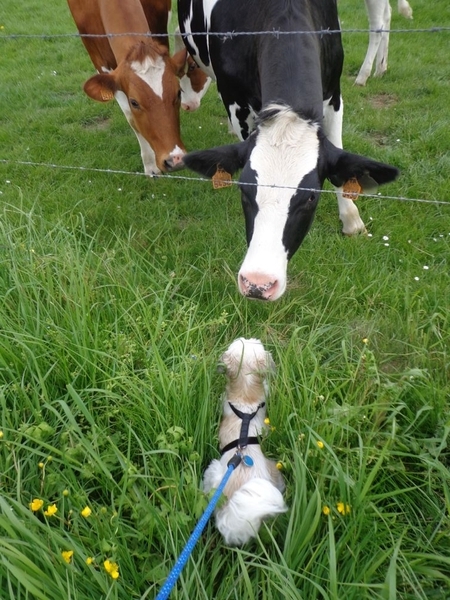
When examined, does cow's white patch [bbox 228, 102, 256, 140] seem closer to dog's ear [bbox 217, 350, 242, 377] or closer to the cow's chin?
the cow's chin

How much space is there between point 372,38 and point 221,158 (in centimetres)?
365

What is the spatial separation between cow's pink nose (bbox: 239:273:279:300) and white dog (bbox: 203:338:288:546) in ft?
0.74

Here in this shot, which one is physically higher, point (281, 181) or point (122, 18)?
point (122, 18)

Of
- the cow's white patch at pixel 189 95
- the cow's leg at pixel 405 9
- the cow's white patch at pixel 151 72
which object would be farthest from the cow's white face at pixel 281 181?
the cow's leg at pixel 405 9

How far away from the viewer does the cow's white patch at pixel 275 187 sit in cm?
223

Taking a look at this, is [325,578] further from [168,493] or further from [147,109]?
[147,109]

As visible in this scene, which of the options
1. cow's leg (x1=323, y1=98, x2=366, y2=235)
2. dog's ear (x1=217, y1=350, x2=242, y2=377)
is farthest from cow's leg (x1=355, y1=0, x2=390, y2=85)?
dog's ear (x1=217, y1=350, x2=242, y2=377)

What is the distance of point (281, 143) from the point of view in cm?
232

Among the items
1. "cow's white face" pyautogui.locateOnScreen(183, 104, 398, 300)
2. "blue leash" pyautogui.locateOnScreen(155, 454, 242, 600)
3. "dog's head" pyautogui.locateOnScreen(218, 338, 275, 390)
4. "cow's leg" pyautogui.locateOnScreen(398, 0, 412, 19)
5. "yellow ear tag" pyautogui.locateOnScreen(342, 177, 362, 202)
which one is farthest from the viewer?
"cow's leg" pyautogui.locateOnScreen(398, 0, 412, 19)

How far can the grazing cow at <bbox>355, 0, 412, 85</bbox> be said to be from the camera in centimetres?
513

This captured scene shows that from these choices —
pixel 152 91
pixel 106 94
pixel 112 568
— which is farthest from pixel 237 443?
pixel 106 94

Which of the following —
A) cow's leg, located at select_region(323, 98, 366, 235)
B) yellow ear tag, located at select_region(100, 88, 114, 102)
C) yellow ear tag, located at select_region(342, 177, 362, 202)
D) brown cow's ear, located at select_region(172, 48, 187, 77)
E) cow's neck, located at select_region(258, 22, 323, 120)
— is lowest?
cow's leg, located at select_region(323, 98, 366, 235)

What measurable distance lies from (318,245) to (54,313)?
69.8 inches

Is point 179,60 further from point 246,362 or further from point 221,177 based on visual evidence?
point 246,362
